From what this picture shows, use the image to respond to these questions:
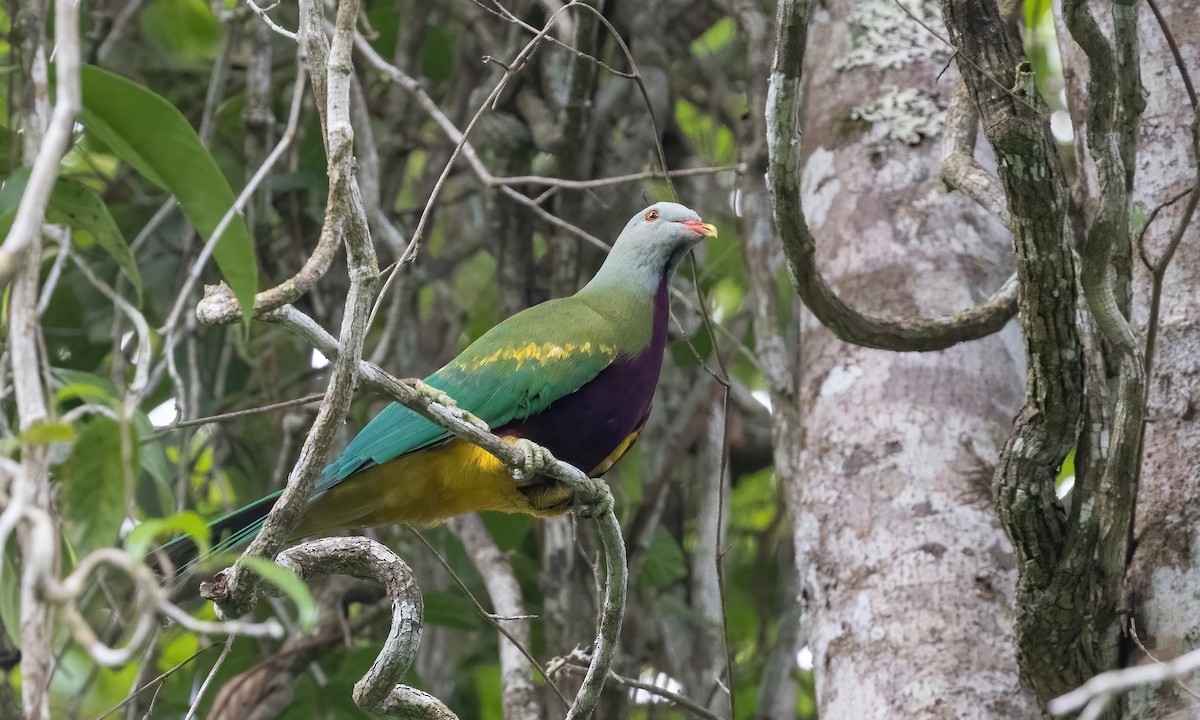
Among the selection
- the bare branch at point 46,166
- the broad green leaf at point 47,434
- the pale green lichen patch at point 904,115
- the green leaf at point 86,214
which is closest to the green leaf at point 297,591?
the broad green leaf at point 47,434

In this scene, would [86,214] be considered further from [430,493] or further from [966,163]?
[966,163]

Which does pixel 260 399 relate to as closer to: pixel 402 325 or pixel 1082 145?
pixel 402 325

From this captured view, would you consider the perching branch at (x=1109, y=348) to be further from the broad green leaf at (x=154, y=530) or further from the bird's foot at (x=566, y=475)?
the broad green leaf at (x=154, y=530)

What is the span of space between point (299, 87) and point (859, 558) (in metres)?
1.71

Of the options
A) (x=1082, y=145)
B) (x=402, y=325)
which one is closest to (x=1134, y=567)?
(x=1082, y=145)

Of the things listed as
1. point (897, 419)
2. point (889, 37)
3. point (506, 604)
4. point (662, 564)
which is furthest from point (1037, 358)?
point (662, 564)

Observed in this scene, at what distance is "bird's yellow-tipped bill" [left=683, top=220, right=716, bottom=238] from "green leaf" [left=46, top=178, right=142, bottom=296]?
171 centimetres

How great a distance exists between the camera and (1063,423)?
2.32m

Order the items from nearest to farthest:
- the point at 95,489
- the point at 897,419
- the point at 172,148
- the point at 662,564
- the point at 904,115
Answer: the point at 95,489 < the point at 172,148 < the point at 897,419 < the point at 904,115 < the point at 662,564

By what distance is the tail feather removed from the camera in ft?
9.72

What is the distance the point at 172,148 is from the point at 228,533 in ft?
4.71

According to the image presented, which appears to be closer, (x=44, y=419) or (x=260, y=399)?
(x=44, y=419)

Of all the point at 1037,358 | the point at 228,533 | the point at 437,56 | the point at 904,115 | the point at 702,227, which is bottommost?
the point at 228,533

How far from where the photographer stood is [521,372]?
3414mm
